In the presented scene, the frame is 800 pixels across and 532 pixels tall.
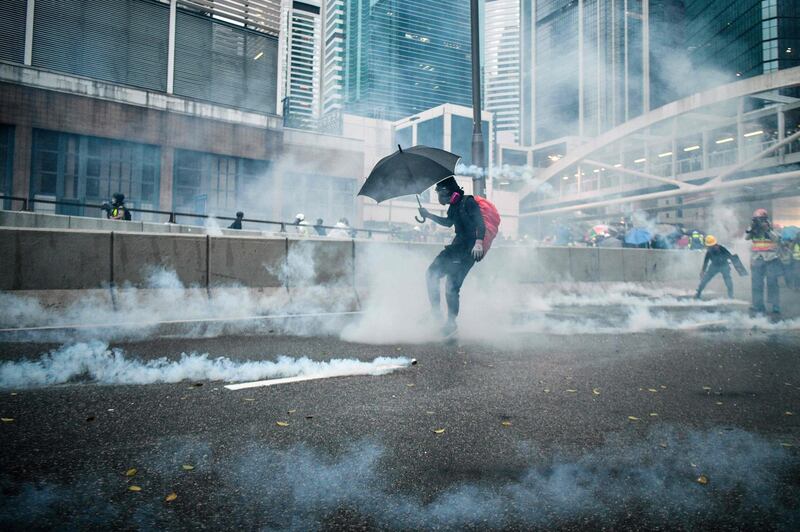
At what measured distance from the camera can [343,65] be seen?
2419 centimetres

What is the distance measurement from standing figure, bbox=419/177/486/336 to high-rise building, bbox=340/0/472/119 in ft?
46.5

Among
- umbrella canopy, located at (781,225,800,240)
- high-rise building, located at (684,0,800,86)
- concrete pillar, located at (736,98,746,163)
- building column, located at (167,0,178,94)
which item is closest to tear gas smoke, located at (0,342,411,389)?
umbrella canopy, located at (781,225,800,240)

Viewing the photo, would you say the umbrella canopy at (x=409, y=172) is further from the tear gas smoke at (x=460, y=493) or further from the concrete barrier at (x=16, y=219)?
the concrete barrier at (x=16, y=219)

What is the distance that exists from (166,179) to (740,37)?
41.3m

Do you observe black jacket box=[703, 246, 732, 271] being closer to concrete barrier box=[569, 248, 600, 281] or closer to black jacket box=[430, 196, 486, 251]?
concrete barrier box=[569, 248, 600, 281]

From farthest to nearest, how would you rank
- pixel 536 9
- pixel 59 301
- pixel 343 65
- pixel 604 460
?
pixel 343 65
pixel 536 9
pixel 59 301
pixel 604 460

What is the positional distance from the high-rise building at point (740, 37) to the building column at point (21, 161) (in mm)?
29384

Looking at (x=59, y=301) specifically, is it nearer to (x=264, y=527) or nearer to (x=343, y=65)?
(x=264, y=527)

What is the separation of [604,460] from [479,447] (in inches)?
23.8

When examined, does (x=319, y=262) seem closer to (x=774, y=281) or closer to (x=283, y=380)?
(x=283, y=380)

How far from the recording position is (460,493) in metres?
1.92

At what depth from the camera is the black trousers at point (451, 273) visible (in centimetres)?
577

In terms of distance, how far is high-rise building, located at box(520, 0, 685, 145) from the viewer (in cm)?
1894

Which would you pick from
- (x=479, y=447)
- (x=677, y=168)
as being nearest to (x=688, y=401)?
(x=479, y=447)
